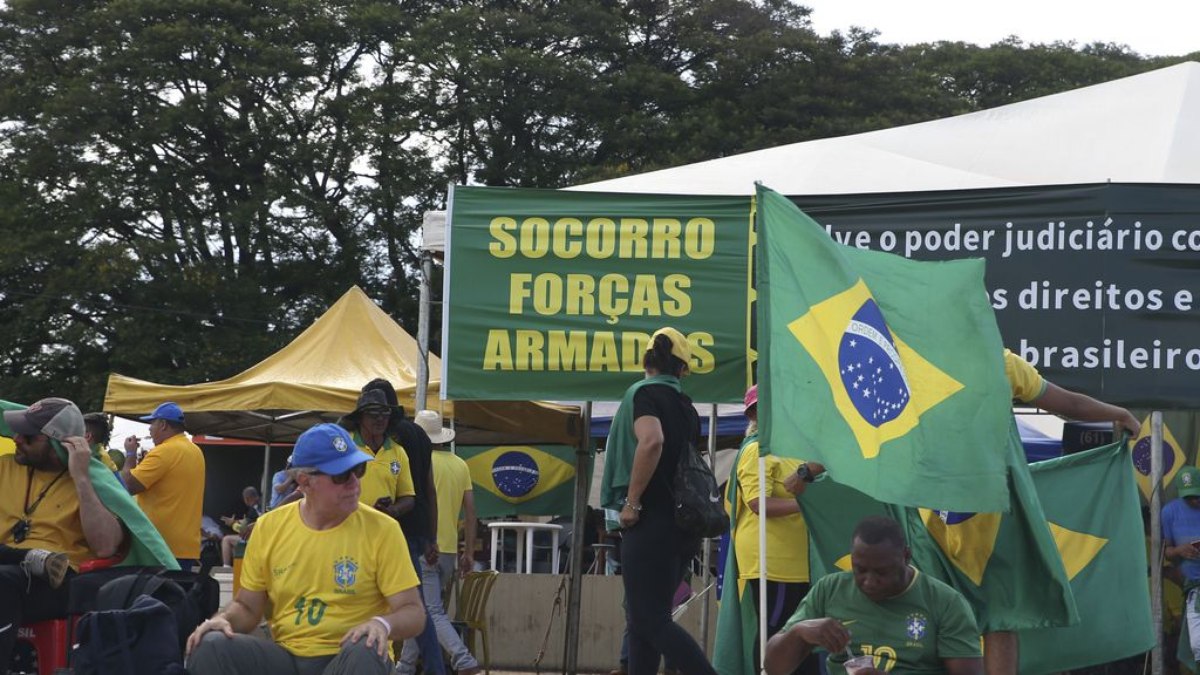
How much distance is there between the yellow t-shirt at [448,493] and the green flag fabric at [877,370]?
5217 mm

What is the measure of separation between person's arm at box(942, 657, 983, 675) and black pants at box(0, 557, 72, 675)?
4044 mm

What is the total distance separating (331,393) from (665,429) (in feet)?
24.5

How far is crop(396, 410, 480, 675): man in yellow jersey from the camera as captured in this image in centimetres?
1046

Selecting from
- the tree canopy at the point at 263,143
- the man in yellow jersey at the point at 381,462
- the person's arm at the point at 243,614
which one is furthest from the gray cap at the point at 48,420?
the tree canopy at the point at 263,143

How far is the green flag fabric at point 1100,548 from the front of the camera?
7.65 meters

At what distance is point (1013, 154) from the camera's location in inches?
445

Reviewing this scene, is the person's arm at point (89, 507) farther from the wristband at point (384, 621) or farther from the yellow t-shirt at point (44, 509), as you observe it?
the wristband at point (384, 621)

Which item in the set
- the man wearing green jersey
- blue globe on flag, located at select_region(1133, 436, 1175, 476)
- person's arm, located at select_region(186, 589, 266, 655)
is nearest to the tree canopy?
blue globe on flag, located at select_region(1133, 436, 1175, 476)

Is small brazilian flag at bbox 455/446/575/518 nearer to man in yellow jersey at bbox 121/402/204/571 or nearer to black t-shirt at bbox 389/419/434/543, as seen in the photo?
man in yellow jersey at bbox 121/402/204/571

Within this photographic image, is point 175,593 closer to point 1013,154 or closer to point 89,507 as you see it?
Answer: point 89,507

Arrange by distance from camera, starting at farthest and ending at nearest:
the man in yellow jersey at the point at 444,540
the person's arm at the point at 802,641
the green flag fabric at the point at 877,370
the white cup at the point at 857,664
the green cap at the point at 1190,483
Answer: the green cap at the point at 1190,483 → the man in yellow jersey at the point at 444,540 → the green flag fabric at the point at 877,370 → the person's arm at the point at 802,641 → the white cup at the point at 857,664

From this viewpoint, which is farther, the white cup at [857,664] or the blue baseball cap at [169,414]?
the blue baseball cap at [169,414]

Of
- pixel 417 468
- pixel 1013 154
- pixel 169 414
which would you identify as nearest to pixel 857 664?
pixel 417 468

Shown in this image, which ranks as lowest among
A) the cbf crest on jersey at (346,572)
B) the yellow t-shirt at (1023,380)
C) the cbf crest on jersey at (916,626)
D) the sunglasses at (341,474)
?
the cbf crest on jersey at (916,626)
